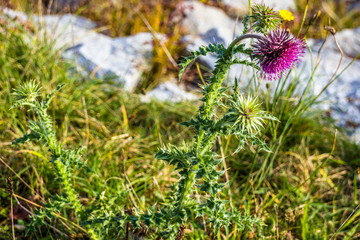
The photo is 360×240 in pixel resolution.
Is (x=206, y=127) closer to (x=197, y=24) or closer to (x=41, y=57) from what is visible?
(x=41, y=57)

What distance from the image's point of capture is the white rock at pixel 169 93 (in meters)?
3.76

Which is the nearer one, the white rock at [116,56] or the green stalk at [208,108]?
the green stalk at [208,108]

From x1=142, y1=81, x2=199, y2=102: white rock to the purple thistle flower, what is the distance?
2.33 m

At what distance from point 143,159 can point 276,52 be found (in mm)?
1918

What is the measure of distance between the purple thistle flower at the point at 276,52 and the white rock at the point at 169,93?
91.6 inches

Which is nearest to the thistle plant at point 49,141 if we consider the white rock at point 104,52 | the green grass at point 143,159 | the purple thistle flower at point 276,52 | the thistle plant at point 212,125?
the thistle plant at point 212,125

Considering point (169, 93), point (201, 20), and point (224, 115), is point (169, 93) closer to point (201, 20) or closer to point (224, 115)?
point (201, 20)

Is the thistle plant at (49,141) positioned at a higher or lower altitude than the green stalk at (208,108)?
lower

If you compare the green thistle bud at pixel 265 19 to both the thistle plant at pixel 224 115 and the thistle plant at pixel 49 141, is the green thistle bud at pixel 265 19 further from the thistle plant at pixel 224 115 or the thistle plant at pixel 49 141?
the thistle plant at pixel 49 141

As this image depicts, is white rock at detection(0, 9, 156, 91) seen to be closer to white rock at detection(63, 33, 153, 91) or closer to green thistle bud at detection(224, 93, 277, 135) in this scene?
white rock at detection(63, 33, 153, 91)

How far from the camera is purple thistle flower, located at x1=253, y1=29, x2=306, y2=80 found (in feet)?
4.37

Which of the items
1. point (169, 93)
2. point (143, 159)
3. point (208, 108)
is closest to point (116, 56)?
point (169, 93)

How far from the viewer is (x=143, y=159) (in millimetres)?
2953

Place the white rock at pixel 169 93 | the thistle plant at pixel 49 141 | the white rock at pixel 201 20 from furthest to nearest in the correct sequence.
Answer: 1. the white rock at pixel 201 20
2. the white rock at pixel 169 93
3. the thistle plant at pixel 49 141
